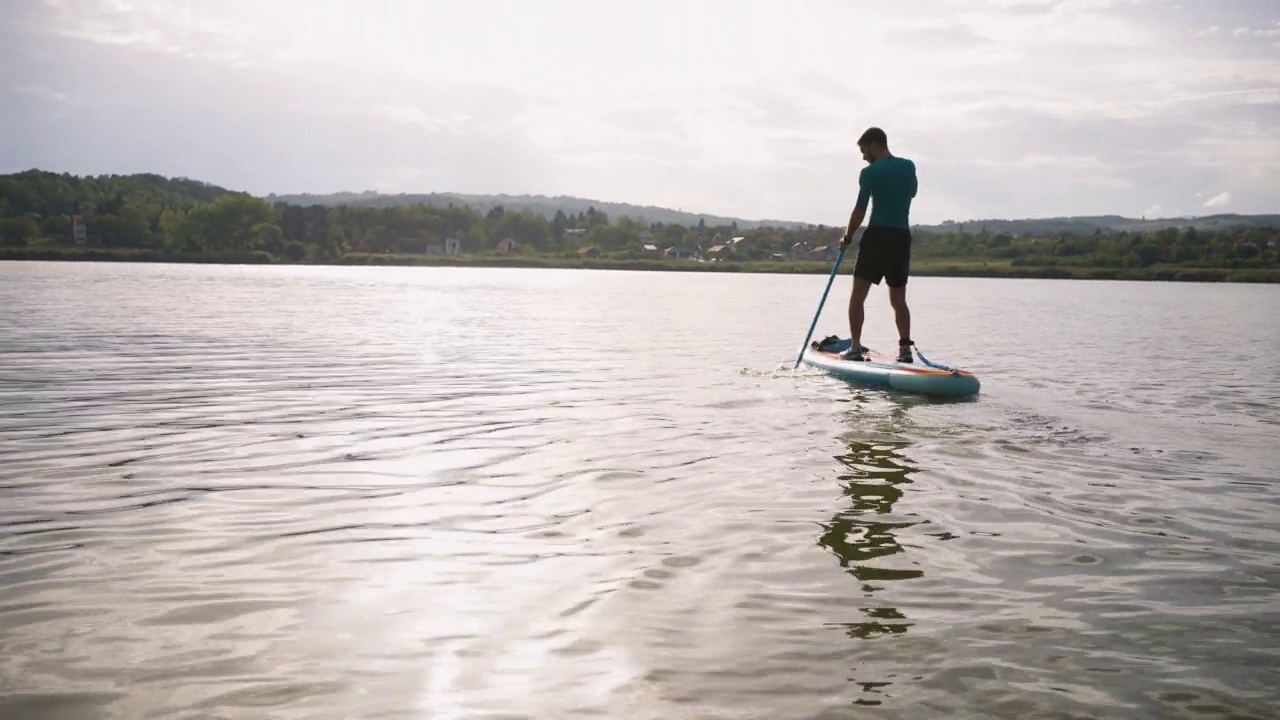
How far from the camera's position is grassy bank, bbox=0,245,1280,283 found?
139 m

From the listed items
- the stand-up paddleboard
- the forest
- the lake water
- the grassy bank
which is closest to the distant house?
the forest

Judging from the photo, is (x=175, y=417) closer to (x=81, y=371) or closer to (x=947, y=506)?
(x=81, y=371)

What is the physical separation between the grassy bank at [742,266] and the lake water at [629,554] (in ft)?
470

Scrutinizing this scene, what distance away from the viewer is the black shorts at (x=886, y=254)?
13125 mm

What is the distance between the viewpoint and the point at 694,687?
3.36 meters

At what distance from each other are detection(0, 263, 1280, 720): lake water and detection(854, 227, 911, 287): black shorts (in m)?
2.28

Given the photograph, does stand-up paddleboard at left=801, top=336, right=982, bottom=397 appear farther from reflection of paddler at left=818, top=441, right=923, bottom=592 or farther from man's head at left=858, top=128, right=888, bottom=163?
reflection of paddler at left=818, top=441, right=923, bottom=592

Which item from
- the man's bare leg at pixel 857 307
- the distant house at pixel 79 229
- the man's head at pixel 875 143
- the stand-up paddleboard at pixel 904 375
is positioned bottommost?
the stand-up paddleboard at pixel 904 375

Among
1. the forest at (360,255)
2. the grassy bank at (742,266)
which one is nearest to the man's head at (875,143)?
the grassy bank at (742,266)

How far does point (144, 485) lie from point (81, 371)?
7696 mm

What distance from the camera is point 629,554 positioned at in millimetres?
4938

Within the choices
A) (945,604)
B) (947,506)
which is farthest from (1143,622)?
(947,506)

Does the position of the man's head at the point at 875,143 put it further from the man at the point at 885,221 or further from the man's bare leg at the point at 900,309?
the man's bare leg at the point at 900,309

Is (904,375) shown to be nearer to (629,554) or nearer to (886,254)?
(886,254)
